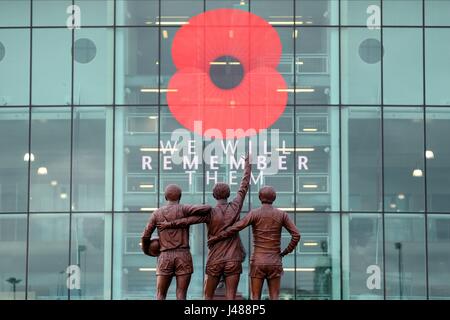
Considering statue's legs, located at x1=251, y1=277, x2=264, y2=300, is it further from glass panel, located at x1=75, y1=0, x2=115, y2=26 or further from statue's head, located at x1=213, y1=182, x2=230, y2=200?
glass panel, located at x1=75, y1=0, x2=115, y2=26

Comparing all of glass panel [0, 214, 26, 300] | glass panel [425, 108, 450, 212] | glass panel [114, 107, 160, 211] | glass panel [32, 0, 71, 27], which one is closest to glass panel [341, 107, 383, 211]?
glass panel [425, 108, 450, 212]

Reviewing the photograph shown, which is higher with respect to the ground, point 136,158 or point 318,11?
point 318,11

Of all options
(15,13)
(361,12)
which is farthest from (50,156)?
(361,12)

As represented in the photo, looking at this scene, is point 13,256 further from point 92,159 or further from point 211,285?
point 211,285

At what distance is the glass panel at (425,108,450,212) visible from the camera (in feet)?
110

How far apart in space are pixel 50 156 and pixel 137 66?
128 inches

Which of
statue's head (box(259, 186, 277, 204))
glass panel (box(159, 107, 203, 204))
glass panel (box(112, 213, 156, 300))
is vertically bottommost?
glass panel (box(112, 213, 156, 300))

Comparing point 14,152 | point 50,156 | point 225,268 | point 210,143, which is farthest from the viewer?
point 14,152

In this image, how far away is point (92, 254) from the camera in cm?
3341

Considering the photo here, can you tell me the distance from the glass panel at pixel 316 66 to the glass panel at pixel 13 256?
788 centimetres

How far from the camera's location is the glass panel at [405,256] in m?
33.1

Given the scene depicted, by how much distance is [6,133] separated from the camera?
3425 centimetres

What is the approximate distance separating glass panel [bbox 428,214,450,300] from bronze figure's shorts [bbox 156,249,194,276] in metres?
11.8
